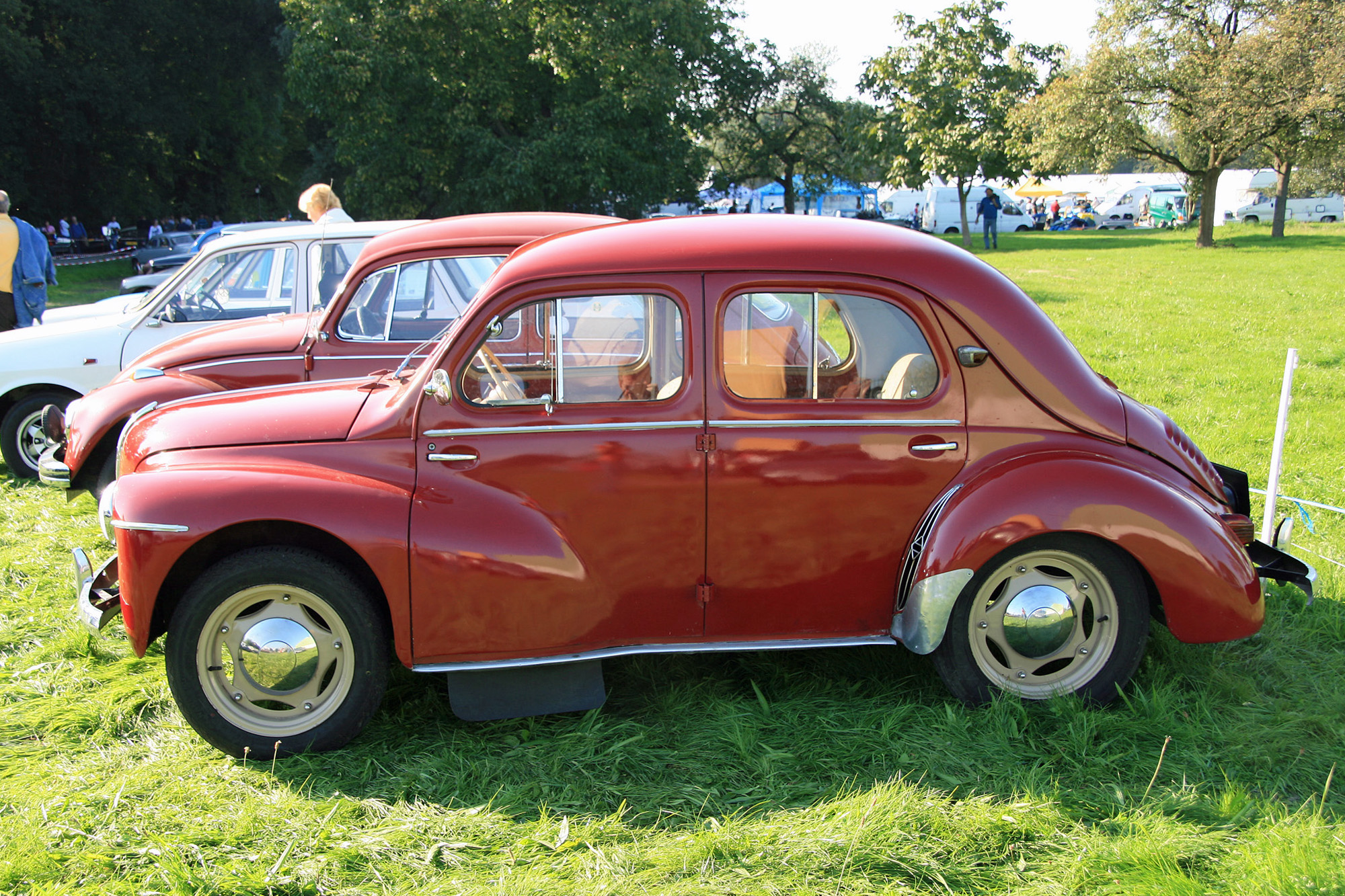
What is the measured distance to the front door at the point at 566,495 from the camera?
3443 mm

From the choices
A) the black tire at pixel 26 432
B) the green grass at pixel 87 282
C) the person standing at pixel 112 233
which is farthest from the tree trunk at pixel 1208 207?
the person standing at pixel 112 233

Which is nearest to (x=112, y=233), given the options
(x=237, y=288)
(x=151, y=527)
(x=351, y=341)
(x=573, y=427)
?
(x=237, y=288)

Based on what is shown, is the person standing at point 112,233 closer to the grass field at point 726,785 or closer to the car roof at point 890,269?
the grass field at point 726,785

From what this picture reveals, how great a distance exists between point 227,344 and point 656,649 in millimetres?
3978

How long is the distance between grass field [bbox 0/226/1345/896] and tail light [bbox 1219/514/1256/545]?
0.62 metres

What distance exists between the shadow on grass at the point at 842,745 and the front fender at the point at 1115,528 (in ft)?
1.32

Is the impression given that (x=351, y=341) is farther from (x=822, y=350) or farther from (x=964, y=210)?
(x=964, y=210)

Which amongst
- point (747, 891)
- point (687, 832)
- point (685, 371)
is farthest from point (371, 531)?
point (747, 891)

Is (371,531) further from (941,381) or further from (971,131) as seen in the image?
(971,131)

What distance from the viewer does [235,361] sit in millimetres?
5867

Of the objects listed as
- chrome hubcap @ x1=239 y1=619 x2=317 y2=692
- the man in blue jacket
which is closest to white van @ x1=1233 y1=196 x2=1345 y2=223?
the man in blue jacket

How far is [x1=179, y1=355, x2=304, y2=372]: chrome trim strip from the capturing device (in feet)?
19.0

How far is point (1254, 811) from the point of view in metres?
3.10

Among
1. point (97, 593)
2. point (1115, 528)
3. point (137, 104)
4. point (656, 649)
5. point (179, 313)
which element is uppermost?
point (137, 104)
